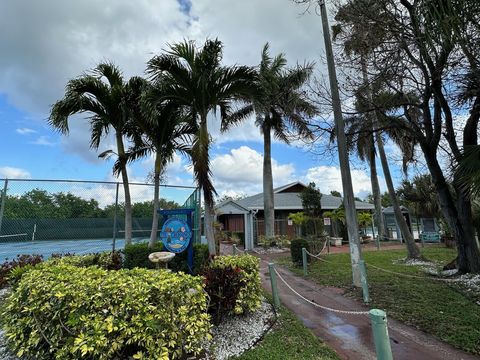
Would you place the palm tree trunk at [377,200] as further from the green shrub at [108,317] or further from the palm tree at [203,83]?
the green shrub at [108,317]

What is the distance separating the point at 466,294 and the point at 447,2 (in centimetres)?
601

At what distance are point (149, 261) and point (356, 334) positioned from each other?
16.4 ft

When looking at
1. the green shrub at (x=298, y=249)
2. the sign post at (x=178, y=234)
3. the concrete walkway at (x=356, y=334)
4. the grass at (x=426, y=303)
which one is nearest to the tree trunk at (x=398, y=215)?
the grass at (x=426, y=303)

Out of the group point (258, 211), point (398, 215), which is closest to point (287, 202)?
point (258, 211)

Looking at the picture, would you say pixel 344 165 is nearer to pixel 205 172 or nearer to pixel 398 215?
pixel 205 172

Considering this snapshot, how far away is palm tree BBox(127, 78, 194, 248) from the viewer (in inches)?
305

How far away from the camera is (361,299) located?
6352 millimetres

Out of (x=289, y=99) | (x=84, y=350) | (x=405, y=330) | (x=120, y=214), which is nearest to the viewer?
(x=84, y=350)

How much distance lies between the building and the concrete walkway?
12259mm

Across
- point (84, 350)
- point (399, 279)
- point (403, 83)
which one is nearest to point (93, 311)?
point (84, 350)

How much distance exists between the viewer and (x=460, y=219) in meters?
7.85

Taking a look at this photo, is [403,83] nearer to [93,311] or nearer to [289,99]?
[289,99]

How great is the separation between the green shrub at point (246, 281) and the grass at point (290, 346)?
1.77 ft

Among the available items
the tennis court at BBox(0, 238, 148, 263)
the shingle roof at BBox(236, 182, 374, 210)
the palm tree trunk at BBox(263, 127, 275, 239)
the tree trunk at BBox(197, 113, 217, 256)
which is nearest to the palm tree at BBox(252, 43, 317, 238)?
the palm tree trunk at BBox(263, 127, 275, 239)
